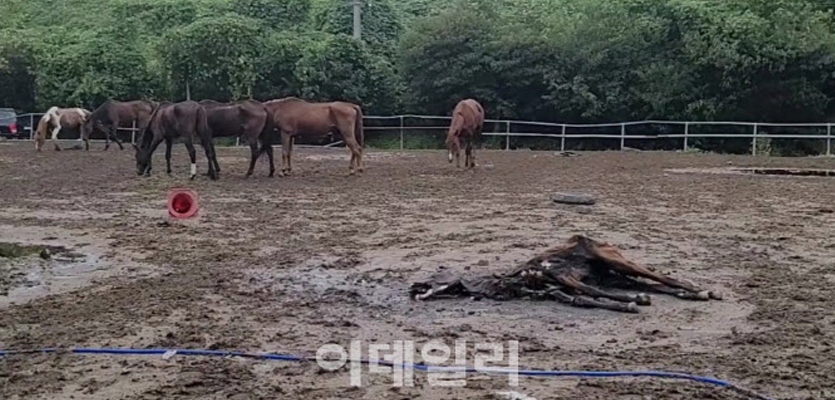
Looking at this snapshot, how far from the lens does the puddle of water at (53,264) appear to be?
6.82 meters

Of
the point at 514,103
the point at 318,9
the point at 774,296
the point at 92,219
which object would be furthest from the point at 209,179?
the point at 318,9

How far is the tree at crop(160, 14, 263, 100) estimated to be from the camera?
28.9m

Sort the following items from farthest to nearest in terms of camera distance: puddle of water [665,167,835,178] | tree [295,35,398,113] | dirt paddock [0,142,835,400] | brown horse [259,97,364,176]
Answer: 1. tree [295,35,398,113]
2. puddle of water [665,167,835,178]
3. brown horse [259,97,364,176]
4. dirt paddock [0,142,835,400]

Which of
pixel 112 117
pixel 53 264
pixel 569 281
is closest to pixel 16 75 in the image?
pixel 112 117

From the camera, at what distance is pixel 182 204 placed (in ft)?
34.9

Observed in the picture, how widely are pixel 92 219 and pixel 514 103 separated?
19131 millimetres

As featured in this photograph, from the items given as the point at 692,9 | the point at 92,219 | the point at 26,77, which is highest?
the point at 692,9

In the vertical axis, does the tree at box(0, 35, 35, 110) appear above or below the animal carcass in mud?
above

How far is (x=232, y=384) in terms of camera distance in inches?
172

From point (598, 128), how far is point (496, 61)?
147 inches

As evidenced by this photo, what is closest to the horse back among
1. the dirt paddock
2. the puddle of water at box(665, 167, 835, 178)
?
the dirt paddock

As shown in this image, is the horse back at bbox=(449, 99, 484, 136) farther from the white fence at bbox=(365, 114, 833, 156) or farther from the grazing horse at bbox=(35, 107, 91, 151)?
the grazing horse at bbox=(35, 107, 91, 151)

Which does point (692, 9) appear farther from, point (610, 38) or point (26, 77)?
point (26, 77)

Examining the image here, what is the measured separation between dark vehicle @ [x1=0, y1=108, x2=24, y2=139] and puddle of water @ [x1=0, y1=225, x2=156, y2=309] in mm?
20874
